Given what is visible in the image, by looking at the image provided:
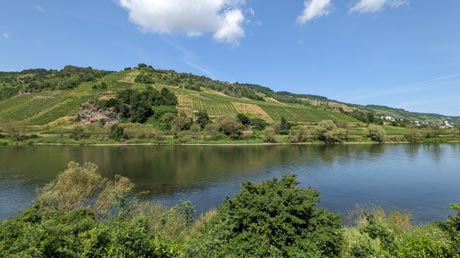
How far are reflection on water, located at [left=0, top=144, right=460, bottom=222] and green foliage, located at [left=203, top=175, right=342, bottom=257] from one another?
19846mm

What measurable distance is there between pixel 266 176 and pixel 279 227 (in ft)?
134

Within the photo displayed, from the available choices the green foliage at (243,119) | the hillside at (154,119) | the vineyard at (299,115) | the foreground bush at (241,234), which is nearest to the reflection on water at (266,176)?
the foreground bush at (241,234)

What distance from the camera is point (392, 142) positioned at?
124 metres

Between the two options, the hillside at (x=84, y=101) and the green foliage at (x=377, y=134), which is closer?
the green foliage at (x=377, y=134)

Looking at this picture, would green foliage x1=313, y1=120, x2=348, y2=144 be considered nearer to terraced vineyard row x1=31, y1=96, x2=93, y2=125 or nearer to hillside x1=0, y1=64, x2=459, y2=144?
hillside x1=0, y1=64, x2=459, y2=144

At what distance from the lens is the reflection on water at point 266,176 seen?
1592 inches

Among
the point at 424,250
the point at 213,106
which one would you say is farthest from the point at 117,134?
the point at 424,250

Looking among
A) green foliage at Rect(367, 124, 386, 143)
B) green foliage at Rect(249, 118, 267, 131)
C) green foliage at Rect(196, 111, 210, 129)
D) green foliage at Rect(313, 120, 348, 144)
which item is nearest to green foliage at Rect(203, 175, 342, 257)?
green foliage at Rect(313, 120, 348, 144)

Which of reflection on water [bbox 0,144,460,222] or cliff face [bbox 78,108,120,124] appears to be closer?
reflection on water [bbox 0,144,460,222]

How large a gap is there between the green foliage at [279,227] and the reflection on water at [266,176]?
781 inches

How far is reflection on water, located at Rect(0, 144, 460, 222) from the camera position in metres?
40.4

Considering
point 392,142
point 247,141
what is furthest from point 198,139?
point 392,142

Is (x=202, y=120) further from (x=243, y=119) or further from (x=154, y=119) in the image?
(x=154, y=119)

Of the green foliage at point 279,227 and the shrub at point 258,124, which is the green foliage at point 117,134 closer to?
the shrub at point 258,124
